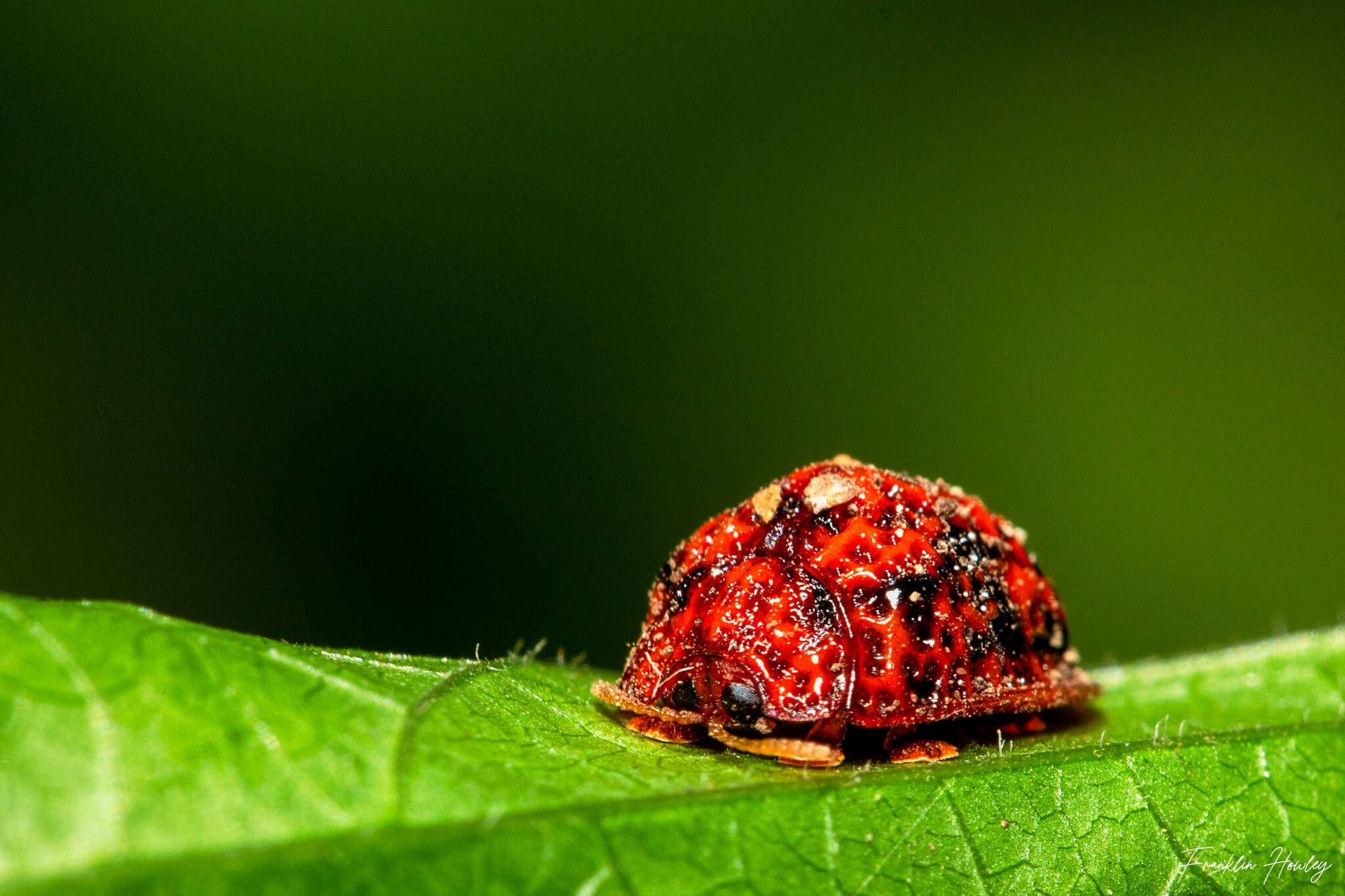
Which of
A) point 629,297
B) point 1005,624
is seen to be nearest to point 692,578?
point 1005,624

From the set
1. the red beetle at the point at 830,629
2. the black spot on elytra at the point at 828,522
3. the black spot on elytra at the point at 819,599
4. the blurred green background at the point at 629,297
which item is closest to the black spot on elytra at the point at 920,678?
the red beetle at the point at 830,629

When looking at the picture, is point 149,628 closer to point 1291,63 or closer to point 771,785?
point 771,785

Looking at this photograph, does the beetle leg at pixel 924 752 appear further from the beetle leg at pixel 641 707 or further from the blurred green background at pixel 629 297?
the blurred green background at pixel 629 297

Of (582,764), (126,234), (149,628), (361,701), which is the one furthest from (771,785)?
(126,234)

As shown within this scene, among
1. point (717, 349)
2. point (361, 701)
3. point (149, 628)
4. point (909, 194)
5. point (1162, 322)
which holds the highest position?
point (909, 194)

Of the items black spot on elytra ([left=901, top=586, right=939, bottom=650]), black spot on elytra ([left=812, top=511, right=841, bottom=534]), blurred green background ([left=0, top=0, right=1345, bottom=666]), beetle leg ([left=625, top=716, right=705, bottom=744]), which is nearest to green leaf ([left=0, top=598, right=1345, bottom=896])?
beetle leg ([left=625, top=716, right=705, bottom=744])

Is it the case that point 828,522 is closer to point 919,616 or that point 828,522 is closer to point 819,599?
point 819,599

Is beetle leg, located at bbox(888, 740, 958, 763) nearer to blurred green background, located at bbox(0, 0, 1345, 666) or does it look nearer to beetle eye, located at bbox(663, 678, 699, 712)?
beetle eye, located at bbox(663, 678, 699, 712)
